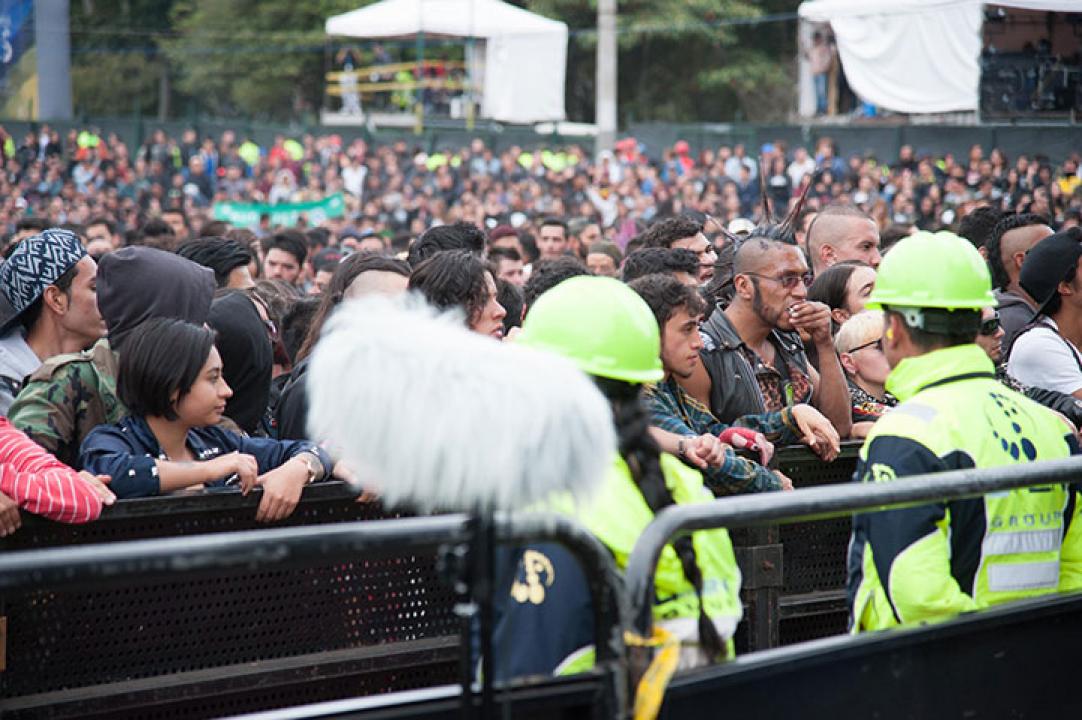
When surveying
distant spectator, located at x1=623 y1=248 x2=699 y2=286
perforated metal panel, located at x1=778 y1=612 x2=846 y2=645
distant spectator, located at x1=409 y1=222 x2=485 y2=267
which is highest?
distant spectator, located at x1=409 y1=222 x2=485 y2=267

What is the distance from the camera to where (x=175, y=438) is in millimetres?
4477

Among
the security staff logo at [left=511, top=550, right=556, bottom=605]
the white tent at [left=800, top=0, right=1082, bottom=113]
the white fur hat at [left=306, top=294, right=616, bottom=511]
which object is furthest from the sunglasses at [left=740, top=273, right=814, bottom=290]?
the white tent at [left=800, top=0, right=1082, bottom=113]

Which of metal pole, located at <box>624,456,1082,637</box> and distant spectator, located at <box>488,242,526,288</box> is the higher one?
distant spectator, located at <box>488,242,526,288</box>

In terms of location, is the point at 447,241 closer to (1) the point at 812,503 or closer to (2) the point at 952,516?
→ (2) the point at 952,516

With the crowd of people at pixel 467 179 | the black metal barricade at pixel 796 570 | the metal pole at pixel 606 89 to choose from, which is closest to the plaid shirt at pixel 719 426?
the black metal barricade at pixel 796 570

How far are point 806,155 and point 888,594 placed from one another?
22.9 m

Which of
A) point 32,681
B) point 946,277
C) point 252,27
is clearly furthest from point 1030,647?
point 252,27

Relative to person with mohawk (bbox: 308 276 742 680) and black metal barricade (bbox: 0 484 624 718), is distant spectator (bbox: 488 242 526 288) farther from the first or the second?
person with mohawk (bbox: 308 276 742 680)

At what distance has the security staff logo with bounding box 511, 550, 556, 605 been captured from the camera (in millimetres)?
2861

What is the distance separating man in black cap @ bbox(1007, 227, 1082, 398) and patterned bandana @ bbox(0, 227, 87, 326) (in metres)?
3.96

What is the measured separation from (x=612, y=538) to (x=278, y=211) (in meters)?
15.7

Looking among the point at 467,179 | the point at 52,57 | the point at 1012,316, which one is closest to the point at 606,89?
the point at 467,179

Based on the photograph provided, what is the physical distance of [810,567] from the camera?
507 centimetres

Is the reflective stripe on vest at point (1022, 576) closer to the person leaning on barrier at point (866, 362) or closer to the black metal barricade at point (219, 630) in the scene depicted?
the black metal barricade at point (219, 630)
